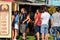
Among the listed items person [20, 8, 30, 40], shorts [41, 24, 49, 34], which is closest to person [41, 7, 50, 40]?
shorts [41, 24, 49, 34]

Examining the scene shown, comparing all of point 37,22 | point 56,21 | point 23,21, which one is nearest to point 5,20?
point 23,21

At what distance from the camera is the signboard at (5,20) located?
2.06 m

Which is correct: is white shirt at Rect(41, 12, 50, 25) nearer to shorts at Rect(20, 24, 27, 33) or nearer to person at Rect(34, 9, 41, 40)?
person at Rect(34, 9, 41, 40)

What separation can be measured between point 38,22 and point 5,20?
0.24m

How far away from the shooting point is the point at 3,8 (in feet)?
→ 6.78

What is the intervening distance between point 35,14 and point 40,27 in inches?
4.1

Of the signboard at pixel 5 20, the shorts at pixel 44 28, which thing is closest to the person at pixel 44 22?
the shorts at pixel 44 28

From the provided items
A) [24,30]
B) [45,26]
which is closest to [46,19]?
[45,26]

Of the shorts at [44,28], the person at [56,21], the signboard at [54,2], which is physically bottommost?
the shorts at [44,28]

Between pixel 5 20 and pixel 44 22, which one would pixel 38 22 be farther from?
pixel 5 20

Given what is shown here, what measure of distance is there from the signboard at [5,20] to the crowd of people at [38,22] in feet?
0.12

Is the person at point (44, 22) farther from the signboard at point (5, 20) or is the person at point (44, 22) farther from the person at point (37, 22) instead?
the signboard at point (5, 20)

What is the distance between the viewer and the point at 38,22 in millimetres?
A: 2088

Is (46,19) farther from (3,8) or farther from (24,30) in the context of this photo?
(3,8)
